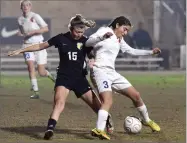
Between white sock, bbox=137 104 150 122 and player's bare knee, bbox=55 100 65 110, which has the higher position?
player's bare knee, bbox=55 100 65 110

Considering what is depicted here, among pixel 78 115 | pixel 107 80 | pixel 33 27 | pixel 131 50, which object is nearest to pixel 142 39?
pixel 33 27

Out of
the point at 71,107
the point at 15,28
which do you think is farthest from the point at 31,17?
the point at 15,28

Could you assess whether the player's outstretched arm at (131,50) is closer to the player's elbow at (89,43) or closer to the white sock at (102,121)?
the player's elbow at (89,43)

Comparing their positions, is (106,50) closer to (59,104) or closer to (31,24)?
(59,104)

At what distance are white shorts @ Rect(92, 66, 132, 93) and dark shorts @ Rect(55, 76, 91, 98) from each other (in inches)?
6.7

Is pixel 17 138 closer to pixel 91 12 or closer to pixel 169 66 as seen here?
pixel 169 66

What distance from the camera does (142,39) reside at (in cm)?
2909

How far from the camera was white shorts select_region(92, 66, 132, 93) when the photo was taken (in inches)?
386

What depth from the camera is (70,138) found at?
9.66 meters

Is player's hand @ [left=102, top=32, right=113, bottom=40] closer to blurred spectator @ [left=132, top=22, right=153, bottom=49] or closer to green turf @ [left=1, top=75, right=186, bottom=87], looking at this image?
green turf @ [left=1, top=75, right=186, bottom=87]

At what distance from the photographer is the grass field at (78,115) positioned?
987 cm

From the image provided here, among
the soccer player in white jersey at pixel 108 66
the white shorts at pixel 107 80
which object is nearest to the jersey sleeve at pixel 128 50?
the soccer player in white jersey at pixel 108 66

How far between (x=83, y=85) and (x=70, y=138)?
763 millimetres

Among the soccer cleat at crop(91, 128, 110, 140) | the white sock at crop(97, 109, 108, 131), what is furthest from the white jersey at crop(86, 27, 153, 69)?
the soccer cleat at crop(91, 128, 110, 140)
